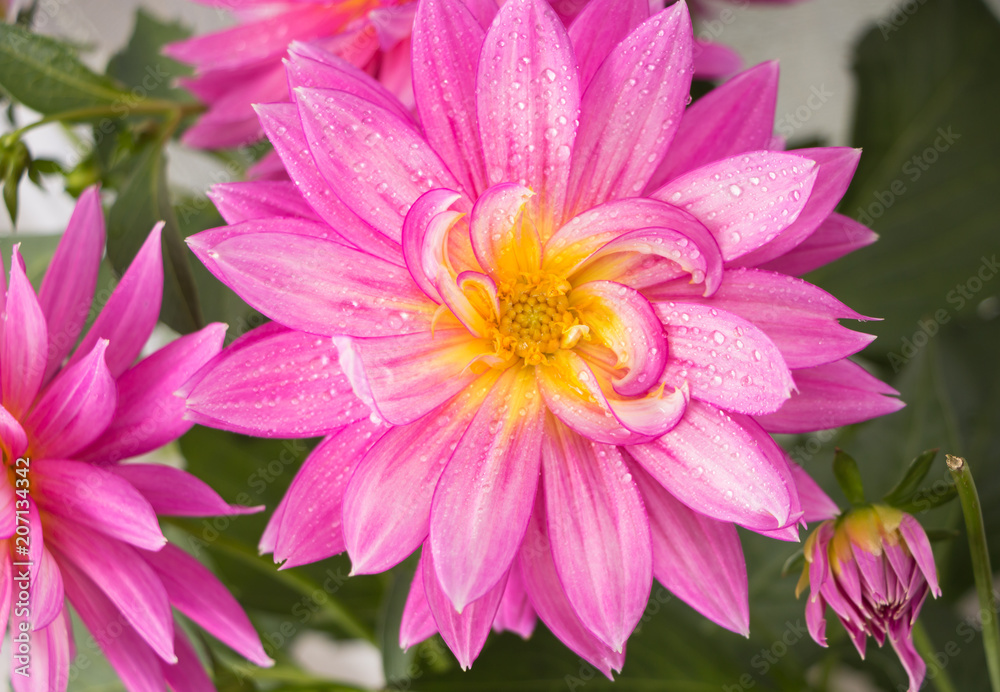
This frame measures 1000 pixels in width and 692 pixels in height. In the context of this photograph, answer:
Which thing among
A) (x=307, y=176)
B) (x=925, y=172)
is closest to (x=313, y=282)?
(x=307, y=176)

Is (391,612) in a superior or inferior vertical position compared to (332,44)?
inferior

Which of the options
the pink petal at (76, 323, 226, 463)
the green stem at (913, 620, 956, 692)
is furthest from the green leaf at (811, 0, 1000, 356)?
the pink petal at (76, 323, 226, 463)

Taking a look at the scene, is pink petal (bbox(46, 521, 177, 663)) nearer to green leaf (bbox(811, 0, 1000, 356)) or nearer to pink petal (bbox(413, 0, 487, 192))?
pink petal (bbox(413, 0, 487, 192))

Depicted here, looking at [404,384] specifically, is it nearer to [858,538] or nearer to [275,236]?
[275,236]

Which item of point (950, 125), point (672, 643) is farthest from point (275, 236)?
point (950, 125)

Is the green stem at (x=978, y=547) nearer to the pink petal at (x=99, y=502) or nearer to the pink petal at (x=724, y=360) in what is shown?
the pink petal at (x=724, y=360)
